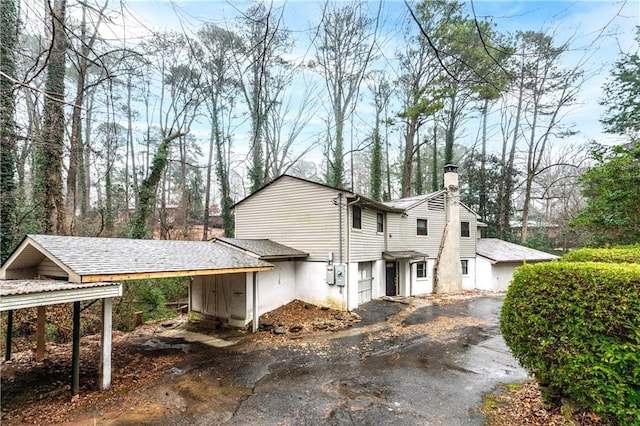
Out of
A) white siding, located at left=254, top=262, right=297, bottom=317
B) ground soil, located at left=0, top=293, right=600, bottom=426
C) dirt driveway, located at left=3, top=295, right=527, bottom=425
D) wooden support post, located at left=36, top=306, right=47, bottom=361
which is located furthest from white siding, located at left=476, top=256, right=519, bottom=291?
wooden support post, located at left=36, top=306, right=47, bottom=361

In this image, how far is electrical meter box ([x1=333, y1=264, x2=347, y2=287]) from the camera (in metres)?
11.4

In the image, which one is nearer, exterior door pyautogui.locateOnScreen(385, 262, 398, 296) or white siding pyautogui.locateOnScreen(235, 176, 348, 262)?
white siding pyautogui.locateOnScreen(235, 176, 348, 262)

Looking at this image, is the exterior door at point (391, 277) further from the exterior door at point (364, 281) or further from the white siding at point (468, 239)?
the white siding at point (468, 239)

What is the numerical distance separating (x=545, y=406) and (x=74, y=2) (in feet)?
27.2

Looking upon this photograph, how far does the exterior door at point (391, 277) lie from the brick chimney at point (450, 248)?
9.65 ft

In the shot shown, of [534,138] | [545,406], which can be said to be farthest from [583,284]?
[534,138]

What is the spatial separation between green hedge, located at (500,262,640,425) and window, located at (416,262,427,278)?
39.2 feet

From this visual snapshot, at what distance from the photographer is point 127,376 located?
6301mm

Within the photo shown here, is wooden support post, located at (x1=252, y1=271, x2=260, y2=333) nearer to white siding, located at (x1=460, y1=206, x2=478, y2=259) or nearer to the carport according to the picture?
the carport

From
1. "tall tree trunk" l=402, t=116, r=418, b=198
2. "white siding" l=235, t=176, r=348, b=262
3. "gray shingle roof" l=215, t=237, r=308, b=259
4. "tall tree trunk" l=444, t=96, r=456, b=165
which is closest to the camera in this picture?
"gray shingle roof" l=215, t=237, r=308, b=259

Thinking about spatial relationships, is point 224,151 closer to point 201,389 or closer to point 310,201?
point 310,201

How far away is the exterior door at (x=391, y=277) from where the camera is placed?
1565cm

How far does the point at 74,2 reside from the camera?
3164 millimetres

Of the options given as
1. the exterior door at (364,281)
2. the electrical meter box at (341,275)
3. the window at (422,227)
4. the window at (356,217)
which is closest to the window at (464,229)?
the window at (422,227)
